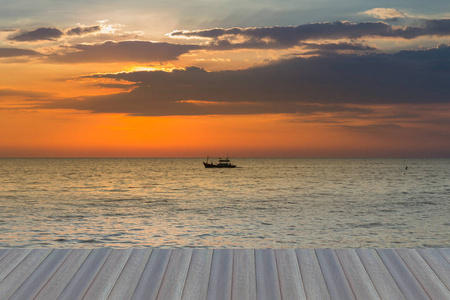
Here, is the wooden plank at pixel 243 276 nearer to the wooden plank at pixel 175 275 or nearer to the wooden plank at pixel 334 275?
the wooden plank at pixel 175 275

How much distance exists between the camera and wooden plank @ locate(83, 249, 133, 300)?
502cm

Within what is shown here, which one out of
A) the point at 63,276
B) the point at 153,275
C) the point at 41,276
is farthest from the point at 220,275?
the point at 41,276

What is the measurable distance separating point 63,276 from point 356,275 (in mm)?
3484

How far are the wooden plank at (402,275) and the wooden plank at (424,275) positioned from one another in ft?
0.21

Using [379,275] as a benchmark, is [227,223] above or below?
below

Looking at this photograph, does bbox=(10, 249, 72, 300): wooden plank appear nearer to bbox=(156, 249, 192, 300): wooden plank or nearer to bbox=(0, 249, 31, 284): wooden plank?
bbox=(0, 249, 31, 284): wooden plank

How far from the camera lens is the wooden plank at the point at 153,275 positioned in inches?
197

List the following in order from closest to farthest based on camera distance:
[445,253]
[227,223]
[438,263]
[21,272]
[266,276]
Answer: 1. [266,276]
2. [21,272]
3. [438,263]
4. [445,253]
5. [227,223]

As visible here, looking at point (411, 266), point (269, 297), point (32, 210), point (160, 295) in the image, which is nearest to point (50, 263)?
point (160, 295)

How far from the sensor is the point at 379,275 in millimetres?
5453

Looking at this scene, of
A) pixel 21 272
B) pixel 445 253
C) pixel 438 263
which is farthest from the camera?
pixel 445 253

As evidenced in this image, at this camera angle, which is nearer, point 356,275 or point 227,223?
point 356,275

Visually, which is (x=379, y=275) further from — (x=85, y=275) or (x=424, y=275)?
(x=85, y=275)

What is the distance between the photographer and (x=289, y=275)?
544cm
